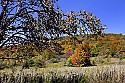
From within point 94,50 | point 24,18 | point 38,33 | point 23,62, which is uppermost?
point 94,50

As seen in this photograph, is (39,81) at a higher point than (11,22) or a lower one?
lower

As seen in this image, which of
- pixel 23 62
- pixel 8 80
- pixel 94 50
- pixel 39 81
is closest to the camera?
pixel 8 80

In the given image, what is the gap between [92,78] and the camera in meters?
9.90

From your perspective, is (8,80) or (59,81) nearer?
(8,80)

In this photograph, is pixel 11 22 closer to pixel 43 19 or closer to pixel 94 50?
pixel 43 19

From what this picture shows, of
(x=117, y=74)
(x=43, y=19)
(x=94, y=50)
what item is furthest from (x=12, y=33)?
(x=94, y=50)

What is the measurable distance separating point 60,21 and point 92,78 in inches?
103

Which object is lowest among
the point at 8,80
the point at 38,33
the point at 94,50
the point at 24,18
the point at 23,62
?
the point at 8,80

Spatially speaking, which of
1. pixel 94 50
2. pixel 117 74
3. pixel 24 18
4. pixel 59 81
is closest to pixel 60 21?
pixel 24 18

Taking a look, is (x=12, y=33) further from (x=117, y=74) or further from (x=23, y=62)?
(x=117, y=74)

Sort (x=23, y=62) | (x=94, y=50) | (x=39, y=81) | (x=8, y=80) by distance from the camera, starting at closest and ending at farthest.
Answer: (x=8, y=80), (x=39, y=81), (x=23, y=62), (x=94, y=50)

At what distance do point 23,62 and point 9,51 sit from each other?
0.70 m

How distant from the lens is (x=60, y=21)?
27.6ft

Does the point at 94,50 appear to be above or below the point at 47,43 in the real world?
above
